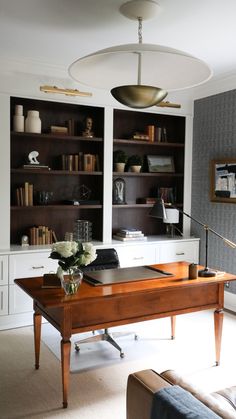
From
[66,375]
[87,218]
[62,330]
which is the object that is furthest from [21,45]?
[66,375]

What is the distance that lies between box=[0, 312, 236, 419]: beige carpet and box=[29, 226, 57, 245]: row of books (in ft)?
3.06

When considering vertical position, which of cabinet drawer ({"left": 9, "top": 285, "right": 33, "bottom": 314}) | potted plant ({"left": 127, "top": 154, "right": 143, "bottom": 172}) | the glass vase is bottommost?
cabinet drawer ({"left": 9, "top": 285, "right": 33, "bottom": 314})

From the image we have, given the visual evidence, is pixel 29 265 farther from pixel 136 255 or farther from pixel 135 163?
pixel 135 163

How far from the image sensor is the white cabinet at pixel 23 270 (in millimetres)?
4015

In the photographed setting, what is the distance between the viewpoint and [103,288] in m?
2.81

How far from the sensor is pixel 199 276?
3.25m

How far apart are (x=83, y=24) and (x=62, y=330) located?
7.30ft

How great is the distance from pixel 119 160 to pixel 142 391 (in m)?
3.46

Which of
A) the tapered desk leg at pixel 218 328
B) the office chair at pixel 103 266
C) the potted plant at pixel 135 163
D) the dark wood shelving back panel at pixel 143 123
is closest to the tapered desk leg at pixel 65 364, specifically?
the office chair at pixel 103 266

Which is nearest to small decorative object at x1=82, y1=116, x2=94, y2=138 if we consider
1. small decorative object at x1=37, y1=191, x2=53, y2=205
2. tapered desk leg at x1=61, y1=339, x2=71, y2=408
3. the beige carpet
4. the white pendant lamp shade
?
small decorative object at x1=37, y1=191, x2=53, y2=205

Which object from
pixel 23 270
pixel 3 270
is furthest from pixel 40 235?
pixel 3 270

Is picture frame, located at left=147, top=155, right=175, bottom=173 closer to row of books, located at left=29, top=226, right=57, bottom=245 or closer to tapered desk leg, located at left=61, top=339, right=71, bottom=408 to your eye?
row of books, located at left=29, top=226, right=57, bottom=245

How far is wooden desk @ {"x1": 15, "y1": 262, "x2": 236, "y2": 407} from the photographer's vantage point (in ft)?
8.56

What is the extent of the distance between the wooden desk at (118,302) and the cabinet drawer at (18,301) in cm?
97
